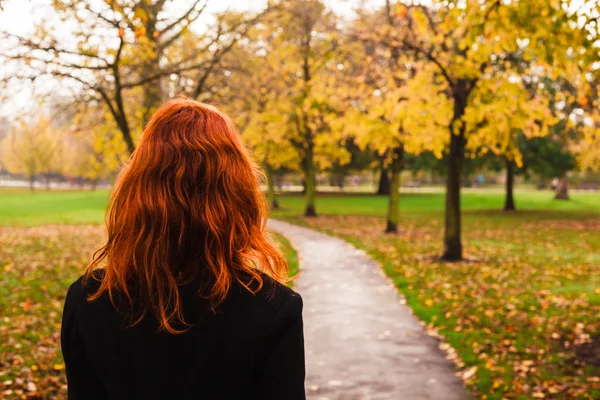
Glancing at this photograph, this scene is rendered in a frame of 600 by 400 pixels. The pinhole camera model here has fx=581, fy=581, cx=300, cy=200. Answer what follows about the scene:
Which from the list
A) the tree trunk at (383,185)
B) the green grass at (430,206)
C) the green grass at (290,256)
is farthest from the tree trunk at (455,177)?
the tree trunk at (383,185)

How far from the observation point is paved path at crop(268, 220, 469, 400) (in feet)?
18.1

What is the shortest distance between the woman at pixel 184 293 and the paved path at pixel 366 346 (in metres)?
3.87

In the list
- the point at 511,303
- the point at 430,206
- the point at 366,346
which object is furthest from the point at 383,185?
the point at 366,346

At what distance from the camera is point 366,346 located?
687 cm

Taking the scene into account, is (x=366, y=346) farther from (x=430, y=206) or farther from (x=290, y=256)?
(x=430, y=206)

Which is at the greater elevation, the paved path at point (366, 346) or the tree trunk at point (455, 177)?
the tree trunk at point (455, 177)

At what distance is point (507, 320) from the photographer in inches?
321

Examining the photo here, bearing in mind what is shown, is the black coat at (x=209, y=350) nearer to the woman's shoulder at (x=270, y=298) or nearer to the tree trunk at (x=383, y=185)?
the woman's shoulder at (x=270, y=298)

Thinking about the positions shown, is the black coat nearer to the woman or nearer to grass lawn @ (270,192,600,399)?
the woman

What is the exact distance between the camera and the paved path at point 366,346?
18.1ft

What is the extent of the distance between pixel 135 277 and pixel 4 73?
9.78m

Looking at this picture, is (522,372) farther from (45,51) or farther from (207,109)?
(45,51)

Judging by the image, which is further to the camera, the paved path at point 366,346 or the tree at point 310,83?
the tree at point 310,83

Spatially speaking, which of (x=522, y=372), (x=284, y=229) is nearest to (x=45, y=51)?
(x=522, y=372)
